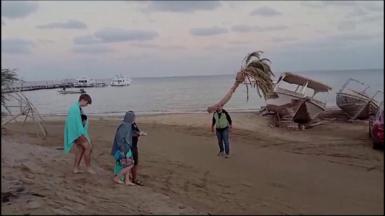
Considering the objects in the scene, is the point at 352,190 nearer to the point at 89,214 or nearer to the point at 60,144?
the point at 89,214

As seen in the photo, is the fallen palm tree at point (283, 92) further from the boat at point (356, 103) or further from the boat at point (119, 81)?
the boat at point (119, 81)

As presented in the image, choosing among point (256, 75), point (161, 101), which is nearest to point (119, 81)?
point (161, 101)

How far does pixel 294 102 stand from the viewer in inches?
760

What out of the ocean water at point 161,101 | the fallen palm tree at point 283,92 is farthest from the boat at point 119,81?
the fallen palm tree at point 283,92

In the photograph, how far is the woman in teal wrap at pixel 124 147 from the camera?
26.1 feet

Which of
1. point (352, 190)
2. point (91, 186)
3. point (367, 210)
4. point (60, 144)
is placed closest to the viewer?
point (367, 210)

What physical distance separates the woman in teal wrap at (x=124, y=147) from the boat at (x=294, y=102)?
36.6 feet

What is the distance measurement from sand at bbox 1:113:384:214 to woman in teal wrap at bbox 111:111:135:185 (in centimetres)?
31

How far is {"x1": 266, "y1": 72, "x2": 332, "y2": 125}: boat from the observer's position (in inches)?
750

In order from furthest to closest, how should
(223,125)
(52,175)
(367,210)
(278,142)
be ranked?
(278,142)
(223,125)
(52,175)
(367,210)

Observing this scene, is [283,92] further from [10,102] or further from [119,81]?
[119,81]

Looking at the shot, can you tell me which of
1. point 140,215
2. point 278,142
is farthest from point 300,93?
point 140,215

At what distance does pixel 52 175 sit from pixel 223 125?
184 inches

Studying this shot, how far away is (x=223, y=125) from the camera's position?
1166cm
